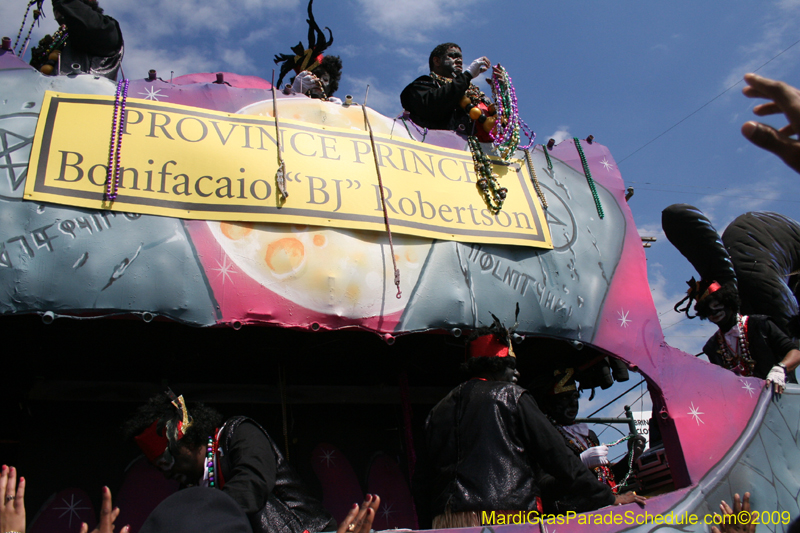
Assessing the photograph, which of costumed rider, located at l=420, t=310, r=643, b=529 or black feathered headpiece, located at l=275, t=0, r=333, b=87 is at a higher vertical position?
black feathered headpiece, located at l=275, t=0, r=333, b=87

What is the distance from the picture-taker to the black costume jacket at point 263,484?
8.04 ft

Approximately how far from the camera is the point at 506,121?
5.08 m

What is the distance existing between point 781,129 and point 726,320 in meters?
4.34

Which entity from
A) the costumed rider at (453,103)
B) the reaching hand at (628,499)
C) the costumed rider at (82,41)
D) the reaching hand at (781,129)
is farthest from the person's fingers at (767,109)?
the costumed rider at (82,41)

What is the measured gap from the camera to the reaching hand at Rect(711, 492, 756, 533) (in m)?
3.75

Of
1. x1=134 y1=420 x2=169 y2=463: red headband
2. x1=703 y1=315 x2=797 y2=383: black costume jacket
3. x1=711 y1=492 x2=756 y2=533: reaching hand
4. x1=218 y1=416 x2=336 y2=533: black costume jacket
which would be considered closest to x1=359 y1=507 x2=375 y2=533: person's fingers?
x1=218 y1=416 x2=336 y2=533: black costume jacket

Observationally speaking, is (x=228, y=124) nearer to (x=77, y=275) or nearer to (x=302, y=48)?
(x=77, y=275)

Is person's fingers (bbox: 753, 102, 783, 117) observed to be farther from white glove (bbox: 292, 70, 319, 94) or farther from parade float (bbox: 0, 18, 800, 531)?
white glove (bbox: 292, 70, 319, 94)

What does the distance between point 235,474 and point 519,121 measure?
3754mm

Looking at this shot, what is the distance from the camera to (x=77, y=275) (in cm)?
331

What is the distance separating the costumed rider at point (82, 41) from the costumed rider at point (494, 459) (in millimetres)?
3344

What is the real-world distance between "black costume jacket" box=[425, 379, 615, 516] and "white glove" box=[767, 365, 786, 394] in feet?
7.59

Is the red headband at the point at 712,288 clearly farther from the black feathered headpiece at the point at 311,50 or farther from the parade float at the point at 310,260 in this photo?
the black feathered headpiece at the point at 311,50

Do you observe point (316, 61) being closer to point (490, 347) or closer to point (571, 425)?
point (490, 347)
